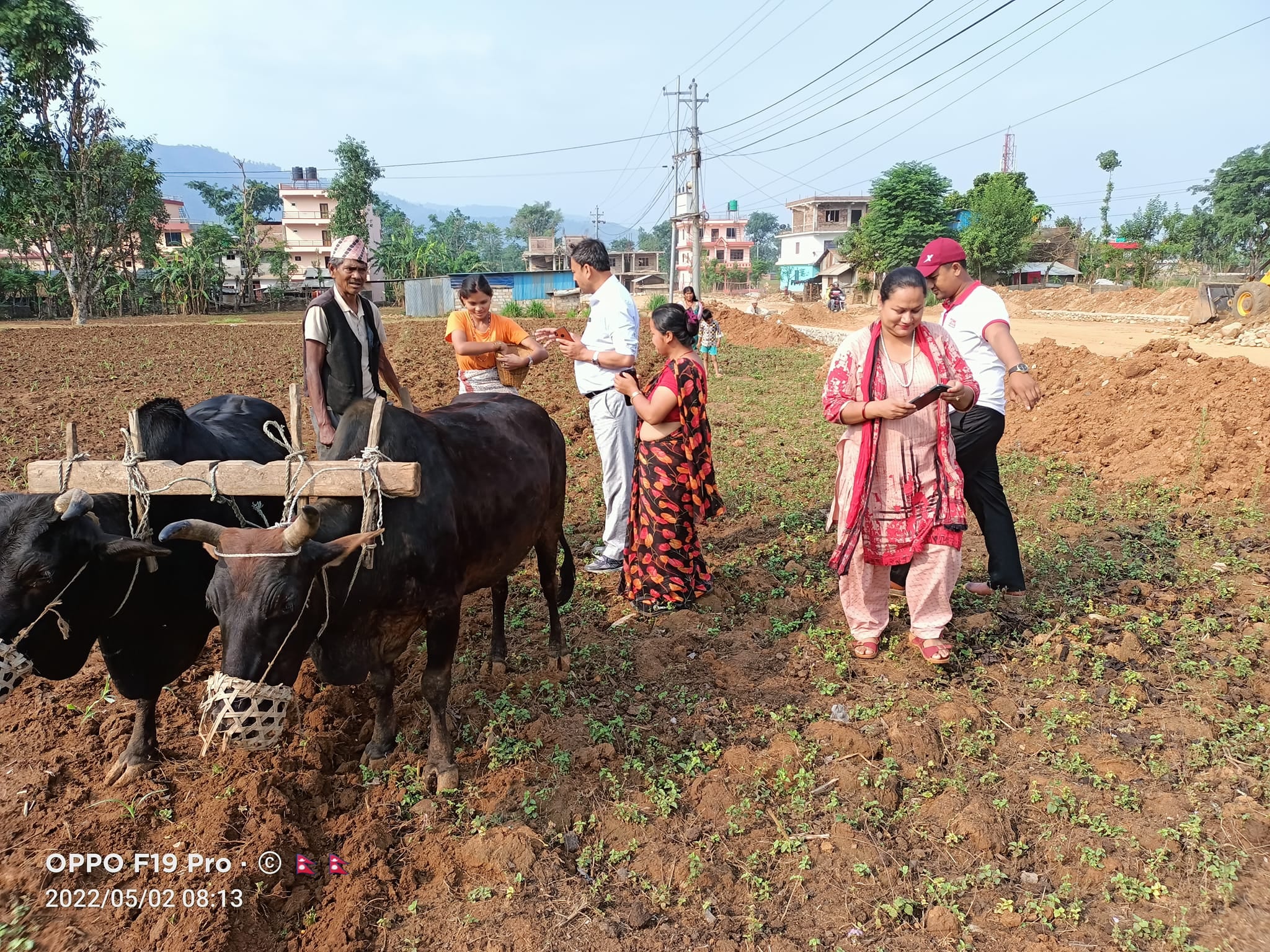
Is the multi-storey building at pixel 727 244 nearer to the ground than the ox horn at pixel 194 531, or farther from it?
farther from it

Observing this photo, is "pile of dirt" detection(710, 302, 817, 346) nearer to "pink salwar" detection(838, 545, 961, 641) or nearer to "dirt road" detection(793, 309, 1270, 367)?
"dirt road" detection(793, 309, 1270, 367)

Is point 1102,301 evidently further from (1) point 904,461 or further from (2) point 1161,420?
(1) point 904,461

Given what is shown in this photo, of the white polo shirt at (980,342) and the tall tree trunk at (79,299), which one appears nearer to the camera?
the white polo shirt at (980,342)

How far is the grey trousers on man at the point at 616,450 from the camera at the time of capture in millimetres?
5406

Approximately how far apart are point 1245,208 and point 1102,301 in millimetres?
11535

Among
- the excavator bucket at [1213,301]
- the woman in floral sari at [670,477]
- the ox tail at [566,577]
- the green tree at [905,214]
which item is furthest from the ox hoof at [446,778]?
the green tree at [905,214]

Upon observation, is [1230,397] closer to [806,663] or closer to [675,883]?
[806,663]

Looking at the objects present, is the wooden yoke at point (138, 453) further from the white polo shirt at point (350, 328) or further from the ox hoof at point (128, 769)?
the white polo shirt at point (350, 328)

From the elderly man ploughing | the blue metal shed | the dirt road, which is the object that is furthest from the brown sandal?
the blue metal shed

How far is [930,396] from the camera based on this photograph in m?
3.80

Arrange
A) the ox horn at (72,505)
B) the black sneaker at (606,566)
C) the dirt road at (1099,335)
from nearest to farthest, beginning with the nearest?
the ox horn at (72,505) → the black sneaker at (606,566) → the dirt road at (1099,335)

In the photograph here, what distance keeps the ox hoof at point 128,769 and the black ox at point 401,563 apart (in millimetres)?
909

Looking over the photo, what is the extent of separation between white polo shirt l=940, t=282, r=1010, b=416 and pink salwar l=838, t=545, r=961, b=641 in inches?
43.2

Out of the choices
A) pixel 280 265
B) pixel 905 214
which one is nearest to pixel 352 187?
pixel 280 265
